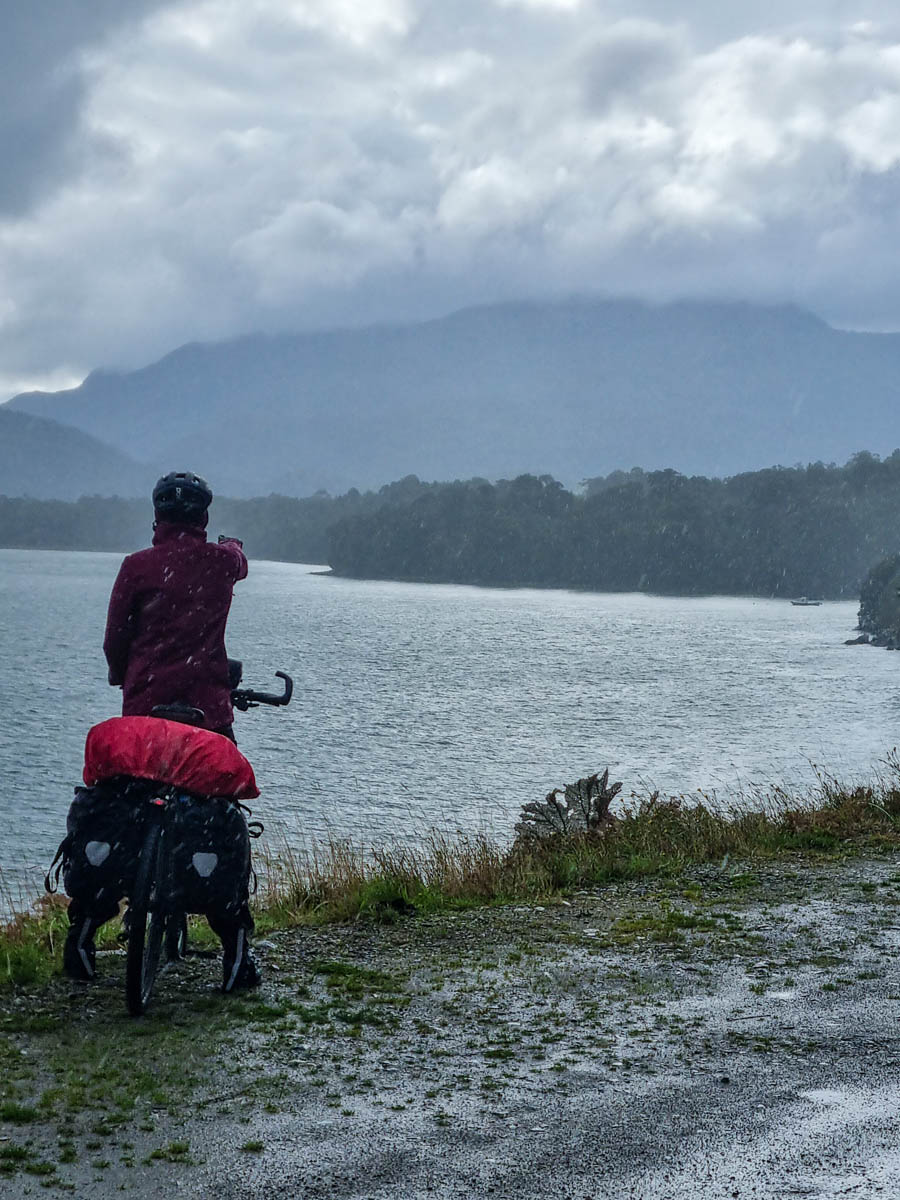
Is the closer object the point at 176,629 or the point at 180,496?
the point at 176,629

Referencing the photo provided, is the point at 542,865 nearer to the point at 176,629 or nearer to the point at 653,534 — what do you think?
the point at 176,629

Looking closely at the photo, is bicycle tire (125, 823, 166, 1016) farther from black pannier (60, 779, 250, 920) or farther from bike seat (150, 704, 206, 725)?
bike seat (150, 704, 206, 725)

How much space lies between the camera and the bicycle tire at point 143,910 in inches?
184

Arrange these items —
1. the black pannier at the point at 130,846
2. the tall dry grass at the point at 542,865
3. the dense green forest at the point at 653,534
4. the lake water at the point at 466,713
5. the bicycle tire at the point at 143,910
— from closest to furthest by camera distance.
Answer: the bicycle tire at the point at 143,910
the black pannier at the point at 130,846
the tall dry grass at the point at 542,865
the lake water at the point at 466,713
the dense green forest at the point at 653,534

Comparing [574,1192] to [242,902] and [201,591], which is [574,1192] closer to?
[242,902]

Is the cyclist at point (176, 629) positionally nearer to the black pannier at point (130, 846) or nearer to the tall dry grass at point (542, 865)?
the black pannier at point (130, 846)

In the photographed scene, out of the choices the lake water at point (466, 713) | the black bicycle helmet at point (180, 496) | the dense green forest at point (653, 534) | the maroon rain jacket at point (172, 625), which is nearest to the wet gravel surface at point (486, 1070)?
the maroon rain jacket at point (172, 625)

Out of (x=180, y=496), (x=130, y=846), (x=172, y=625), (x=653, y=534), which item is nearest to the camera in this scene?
(x=130, y=846)

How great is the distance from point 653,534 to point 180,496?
550 ft

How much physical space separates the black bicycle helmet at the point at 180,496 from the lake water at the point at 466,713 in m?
12.2

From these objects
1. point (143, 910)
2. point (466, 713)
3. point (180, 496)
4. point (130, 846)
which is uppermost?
point (180, 496)

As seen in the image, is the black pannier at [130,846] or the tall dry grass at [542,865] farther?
the tall dry grass at [542,865]

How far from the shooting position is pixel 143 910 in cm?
466

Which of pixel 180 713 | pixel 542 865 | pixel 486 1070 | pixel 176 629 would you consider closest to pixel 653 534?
pixel 542 865
